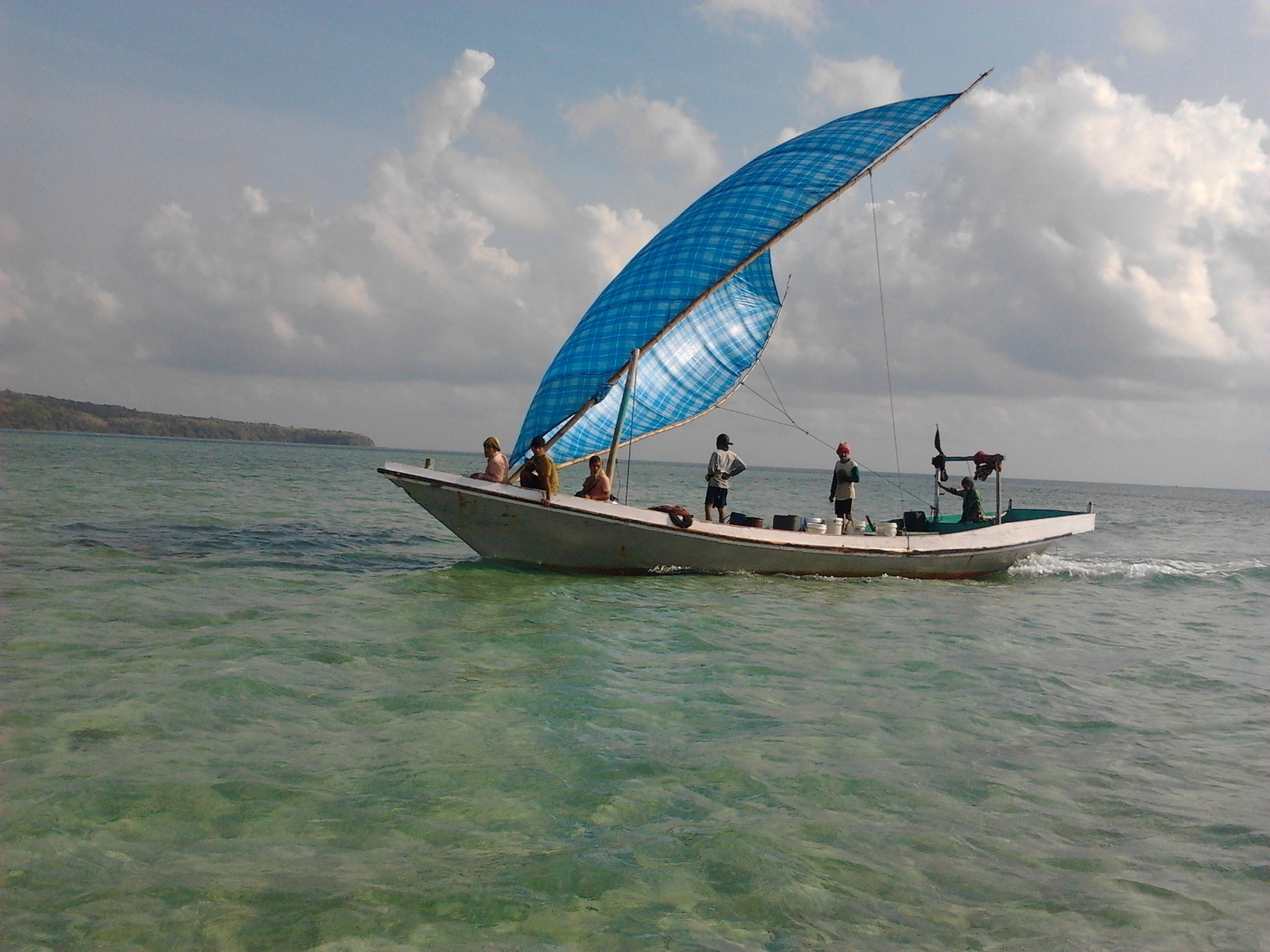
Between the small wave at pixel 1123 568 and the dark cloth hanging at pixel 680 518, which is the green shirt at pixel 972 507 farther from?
the dark cloth hanging at pixel 680 518

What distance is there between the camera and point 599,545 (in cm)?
1439

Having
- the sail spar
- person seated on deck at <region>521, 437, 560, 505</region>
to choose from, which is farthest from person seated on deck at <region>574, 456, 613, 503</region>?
the sail spar

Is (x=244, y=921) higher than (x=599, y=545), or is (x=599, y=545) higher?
(x=599, y=545)

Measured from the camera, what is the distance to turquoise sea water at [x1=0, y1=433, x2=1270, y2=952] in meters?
4.32

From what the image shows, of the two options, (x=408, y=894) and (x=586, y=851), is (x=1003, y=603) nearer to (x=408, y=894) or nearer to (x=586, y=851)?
(x=586, y=851)

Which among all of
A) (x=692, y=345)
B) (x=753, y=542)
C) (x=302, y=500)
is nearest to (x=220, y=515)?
(x=302, y=500)

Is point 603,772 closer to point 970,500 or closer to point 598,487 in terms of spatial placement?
point 598,487

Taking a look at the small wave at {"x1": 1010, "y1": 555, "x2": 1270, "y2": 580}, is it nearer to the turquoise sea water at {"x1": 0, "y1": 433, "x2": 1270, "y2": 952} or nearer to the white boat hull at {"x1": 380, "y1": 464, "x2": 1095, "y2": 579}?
the white boat hull at {"x1": 380, "y1": 464, "x2": 1095, "y2": 579}

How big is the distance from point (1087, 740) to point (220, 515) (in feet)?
71.0

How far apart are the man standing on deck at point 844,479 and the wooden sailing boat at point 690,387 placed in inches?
48.1

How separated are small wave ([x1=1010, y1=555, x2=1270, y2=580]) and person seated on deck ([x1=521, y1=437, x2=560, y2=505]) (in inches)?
454

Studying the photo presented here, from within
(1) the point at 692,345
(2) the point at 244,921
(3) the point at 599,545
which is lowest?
(2) the point at 244,921

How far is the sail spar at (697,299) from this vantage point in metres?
15.9

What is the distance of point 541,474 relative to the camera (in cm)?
1398
